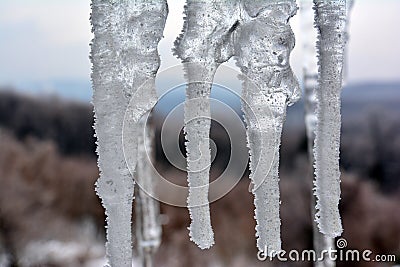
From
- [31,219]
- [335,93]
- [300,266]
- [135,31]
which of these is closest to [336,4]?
[335,93]

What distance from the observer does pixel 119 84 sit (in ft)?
2.41

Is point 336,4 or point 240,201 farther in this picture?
point 240,201

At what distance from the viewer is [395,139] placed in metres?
8.85

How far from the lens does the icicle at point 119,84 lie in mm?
718

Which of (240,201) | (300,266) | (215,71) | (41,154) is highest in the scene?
(41,154)

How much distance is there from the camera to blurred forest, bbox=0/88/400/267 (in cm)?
600

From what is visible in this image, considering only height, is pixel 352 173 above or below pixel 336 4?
above

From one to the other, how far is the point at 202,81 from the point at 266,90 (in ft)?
0.32

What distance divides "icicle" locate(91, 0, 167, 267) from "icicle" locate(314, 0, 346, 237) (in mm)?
247

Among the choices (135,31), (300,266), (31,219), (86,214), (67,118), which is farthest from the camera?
(67,118)

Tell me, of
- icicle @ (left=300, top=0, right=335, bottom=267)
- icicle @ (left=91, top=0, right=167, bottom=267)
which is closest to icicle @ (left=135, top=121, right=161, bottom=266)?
icicle @ (left=300, top=0, right=335, bottom=267)

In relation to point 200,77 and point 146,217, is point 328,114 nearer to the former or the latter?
point 200,77

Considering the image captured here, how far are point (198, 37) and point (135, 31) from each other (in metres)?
0.09

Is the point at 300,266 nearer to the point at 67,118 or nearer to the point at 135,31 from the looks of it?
the point at 135,31
